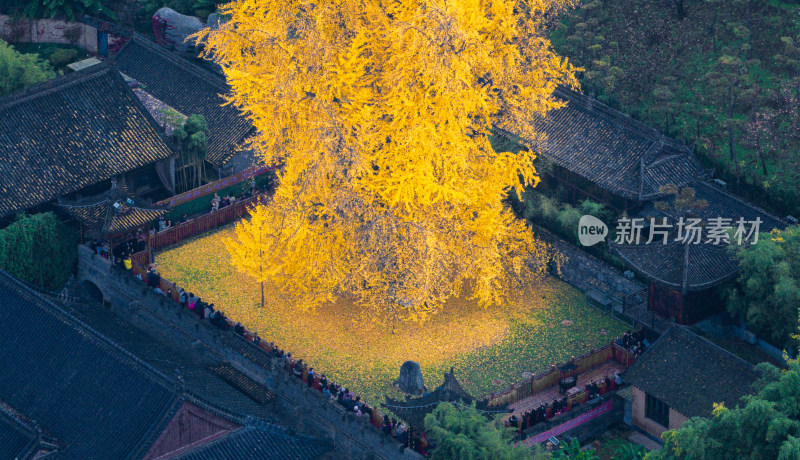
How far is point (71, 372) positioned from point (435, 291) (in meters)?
15.2

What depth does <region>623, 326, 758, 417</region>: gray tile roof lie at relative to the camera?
45.2 m

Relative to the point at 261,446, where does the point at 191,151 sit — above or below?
above

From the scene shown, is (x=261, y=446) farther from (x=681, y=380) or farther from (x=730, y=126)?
(x=730, y=126)

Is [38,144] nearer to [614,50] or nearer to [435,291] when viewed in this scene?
[435,291]

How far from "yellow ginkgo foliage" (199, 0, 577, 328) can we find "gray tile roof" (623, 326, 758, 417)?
25.3ft

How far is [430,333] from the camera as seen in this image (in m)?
53.9

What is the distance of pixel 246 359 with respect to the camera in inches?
2031

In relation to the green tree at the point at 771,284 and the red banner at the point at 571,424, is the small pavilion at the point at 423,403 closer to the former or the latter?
the red banner at the point at 571,424

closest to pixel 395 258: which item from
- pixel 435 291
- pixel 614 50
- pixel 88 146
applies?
pixel 435 291

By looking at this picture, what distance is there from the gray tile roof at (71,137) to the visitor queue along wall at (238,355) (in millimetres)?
3324

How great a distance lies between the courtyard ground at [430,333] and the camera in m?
51.4
